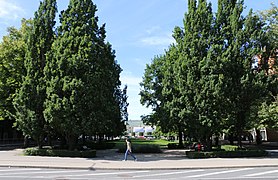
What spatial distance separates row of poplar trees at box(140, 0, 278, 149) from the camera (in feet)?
80.3

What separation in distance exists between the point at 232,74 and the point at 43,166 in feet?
60.8

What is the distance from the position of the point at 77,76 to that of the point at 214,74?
12484 millimetres

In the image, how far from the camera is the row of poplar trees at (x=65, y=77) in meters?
23.4

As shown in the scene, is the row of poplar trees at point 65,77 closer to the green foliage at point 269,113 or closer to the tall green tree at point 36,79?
the tall green tree at point 36,79

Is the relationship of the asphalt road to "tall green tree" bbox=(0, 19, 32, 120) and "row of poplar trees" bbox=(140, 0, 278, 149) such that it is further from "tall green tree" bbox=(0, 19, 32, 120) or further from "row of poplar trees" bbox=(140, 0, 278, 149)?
"tall green tree" bbox=(0, 19, 32, 120)

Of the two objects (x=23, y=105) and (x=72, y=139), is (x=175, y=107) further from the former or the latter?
(x=23, y=105)

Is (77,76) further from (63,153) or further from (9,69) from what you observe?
(9,69)

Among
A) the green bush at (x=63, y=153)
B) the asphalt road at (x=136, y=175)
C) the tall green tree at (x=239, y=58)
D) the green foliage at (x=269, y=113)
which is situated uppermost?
the tall green tree at (x=239, y=58)

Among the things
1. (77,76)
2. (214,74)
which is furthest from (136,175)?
(214,74)

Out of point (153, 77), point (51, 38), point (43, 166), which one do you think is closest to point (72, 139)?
point (43, 166)

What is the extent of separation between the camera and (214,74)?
2552 centimetres

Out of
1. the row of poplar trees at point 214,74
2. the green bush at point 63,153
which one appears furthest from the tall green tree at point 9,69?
the row of poplar trees at point 214,74

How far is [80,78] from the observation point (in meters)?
24.0

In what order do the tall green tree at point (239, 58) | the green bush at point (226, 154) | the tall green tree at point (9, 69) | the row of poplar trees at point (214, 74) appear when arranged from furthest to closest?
the tall green tree at point (9, 69) → the tall green tree at point (239, 58) → the row of poplar trees at point (214, 74) → the green bush at point (226, 154)
